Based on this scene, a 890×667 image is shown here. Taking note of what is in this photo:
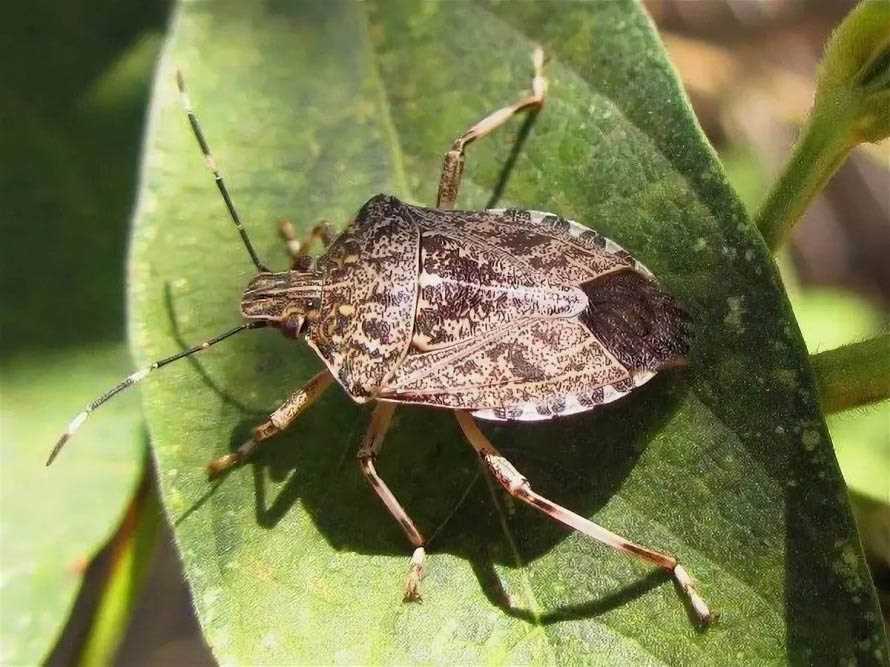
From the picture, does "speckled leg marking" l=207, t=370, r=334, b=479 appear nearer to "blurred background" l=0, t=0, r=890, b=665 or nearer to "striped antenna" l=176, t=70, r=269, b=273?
"striped antenna" l=176, t=70, r=269, b=273

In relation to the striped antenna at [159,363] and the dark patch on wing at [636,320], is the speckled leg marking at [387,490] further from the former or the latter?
the dark patch on wing at [636,320]

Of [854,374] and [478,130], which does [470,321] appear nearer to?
[478,130]

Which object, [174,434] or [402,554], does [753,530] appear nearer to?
[402,554]

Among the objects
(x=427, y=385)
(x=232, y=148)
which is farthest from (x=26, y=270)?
(x=427, y=385)

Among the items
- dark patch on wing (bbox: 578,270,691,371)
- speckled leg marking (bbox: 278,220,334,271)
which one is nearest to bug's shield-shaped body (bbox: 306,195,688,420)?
dark patch on wing (bbox: 578,270,691,371)

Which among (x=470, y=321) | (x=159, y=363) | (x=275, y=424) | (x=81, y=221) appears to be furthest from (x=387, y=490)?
(x=81, y=221)

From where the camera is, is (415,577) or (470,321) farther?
(470,321)

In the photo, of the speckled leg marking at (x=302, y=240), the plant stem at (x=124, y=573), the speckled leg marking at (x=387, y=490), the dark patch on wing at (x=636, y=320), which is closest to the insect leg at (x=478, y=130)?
the speckled leg marking at (x=302, y=240)
